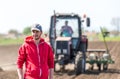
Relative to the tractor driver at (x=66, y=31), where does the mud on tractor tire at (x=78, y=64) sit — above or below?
below

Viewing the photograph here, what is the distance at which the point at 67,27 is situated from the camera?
1730 centimetres

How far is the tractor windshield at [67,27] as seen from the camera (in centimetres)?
1734

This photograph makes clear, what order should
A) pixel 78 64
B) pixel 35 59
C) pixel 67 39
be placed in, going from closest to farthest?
pixel 35 59 → pixel 78 64 → pixel 67 39

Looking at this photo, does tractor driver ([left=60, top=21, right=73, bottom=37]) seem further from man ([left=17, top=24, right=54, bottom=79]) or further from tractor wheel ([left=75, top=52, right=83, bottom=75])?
man ([left=17, top=24, right=54, bottom=79])

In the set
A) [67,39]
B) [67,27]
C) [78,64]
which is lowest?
[78,64]

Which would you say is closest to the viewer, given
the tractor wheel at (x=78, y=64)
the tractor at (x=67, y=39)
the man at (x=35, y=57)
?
the man at (x=35, y=57)

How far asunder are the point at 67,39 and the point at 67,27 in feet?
1.51

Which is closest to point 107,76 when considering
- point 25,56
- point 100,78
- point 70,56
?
point 100,78

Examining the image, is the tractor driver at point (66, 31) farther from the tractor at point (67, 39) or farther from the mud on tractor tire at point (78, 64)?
the mud on tractor tire at point (78, 64)

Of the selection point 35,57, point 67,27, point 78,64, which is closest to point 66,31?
point 67,27

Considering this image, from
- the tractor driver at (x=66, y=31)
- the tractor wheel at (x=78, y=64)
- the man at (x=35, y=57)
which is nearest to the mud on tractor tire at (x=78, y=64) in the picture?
the tractor wheel at (x=78, y=64)

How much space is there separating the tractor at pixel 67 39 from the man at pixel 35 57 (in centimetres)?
1029

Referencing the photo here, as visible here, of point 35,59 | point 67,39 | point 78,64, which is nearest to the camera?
point 35,59

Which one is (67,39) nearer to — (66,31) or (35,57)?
(66,31)
